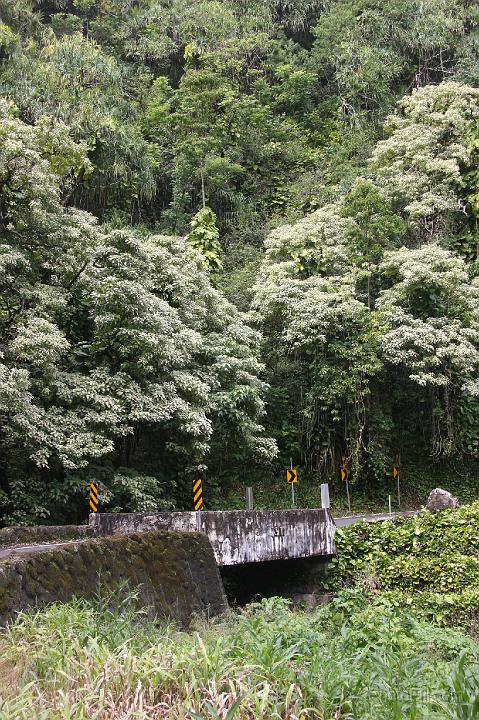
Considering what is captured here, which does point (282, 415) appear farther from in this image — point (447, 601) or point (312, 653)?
point (312, 653)

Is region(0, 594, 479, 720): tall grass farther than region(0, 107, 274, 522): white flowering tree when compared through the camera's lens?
No

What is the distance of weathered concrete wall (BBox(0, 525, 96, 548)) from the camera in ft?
29.6

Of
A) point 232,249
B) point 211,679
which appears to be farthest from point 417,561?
point 232,249

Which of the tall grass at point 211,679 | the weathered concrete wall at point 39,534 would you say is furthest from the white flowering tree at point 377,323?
the tall grass at point 211,679

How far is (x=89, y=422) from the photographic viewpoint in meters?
14.3

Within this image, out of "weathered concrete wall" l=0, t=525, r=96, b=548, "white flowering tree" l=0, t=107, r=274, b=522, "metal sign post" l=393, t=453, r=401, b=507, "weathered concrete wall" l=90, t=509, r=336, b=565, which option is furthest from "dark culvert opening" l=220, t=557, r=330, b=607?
"metal sign post" l=393, t=453, r=401, b=507

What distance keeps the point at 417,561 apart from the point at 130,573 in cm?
657

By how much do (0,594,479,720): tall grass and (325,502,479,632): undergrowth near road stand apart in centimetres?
666

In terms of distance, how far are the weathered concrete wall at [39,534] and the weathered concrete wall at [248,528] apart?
0.25m

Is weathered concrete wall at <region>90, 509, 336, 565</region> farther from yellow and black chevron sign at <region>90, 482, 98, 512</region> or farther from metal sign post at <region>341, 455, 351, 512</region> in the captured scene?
metal sign post at <region>341, 455, 351, 512</region>

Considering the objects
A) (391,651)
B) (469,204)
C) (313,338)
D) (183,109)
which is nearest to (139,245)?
(313,338)

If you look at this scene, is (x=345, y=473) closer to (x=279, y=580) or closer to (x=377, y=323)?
(x=377, y=323)

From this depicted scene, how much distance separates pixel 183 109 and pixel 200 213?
5.02 metres

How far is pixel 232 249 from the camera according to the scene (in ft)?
95.2
